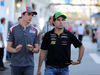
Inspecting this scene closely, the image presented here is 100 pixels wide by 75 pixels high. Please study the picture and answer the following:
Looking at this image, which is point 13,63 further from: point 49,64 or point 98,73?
point 98,73

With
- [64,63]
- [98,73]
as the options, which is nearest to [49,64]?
[64,63]

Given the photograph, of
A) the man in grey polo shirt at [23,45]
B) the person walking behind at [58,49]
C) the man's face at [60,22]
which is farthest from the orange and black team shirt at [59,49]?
Result: the man in grey polo shirt at [23,45]

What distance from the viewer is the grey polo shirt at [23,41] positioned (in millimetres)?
4922

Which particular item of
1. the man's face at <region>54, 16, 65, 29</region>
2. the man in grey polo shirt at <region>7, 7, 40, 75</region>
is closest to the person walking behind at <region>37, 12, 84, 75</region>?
the man's face at <region>54, 16, 65, 29</region>

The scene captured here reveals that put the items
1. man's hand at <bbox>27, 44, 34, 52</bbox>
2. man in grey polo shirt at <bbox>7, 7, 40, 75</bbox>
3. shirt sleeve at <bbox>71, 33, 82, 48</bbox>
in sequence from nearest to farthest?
1. man's hand at <bbox>27, 44, 34, 52</bbox>
2. man in grey polo shirt at <bbox>7, 7, 40, 75</bbox>
3. shirt sleeve at <bbox>71, 33, 82, 48</bbox>

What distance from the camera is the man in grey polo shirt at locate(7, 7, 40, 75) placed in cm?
492

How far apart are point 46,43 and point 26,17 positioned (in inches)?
21.9

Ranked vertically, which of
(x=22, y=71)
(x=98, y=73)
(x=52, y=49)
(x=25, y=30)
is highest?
(x=25, y=30)

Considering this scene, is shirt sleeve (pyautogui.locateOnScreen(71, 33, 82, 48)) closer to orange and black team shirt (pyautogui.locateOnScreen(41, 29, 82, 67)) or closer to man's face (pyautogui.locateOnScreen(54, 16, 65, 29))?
orange and black team shirt (pyautogui.locateOnScreen(41, 29, 82, 67))

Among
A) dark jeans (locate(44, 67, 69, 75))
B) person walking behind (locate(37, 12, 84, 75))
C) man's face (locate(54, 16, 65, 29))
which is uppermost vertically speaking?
man's face (locate(54, 16, 65, 29))

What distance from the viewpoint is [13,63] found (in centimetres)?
497

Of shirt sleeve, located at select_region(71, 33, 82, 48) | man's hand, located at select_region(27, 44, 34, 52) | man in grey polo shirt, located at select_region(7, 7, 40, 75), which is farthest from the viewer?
shirt sleeve, located at select_region(71, 33, 82, 48)

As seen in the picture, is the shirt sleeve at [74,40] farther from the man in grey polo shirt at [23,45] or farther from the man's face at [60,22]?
the man in grey polo shirt at [23,45]

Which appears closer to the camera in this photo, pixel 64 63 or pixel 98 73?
pixel 64 63
